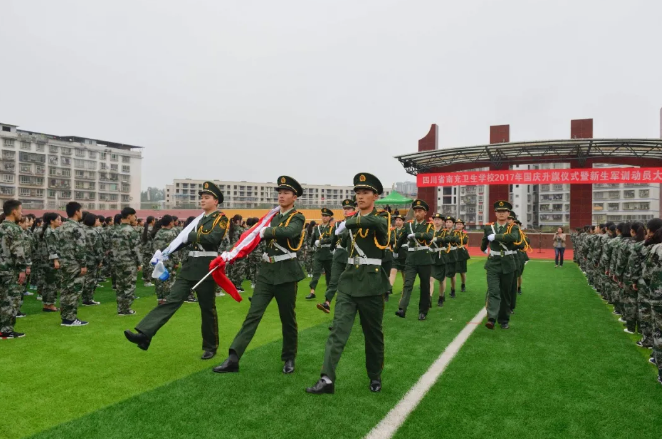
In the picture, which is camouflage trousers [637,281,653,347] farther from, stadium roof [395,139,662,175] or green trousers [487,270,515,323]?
stadium roof [395,139,662,175]

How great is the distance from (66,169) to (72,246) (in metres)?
89.1

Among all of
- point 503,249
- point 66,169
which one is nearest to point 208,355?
point 503,249

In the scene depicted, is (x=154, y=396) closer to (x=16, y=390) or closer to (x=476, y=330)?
(x=16, y=390)

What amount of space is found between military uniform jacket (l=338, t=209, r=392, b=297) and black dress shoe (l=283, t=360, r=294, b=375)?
1.19m

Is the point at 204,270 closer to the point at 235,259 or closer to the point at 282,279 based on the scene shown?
the point at 235,259

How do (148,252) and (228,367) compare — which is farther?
(148,252)

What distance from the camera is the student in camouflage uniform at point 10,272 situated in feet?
21.6

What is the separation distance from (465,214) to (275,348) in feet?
376

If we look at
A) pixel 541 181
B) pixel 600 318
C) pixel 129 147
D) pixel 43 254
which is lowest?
pixel 600 318

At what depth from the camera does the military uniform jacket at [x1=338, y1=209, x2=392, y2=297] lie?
4.59 m

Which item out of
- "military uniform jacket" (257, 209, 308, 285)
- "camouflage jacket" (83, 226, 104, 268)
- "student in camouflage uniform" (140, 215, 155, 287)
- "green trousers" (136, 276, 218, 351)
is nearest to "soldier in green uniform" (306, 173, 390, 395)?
"military uniform jacket" (257, 209, 308, 285)

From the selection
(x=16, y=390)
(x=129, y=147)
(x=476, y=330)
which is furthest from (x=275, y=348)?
(x=129, y=147)

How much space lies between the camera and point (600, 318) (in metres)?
8.84

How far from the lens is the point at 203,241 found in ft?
18.0
